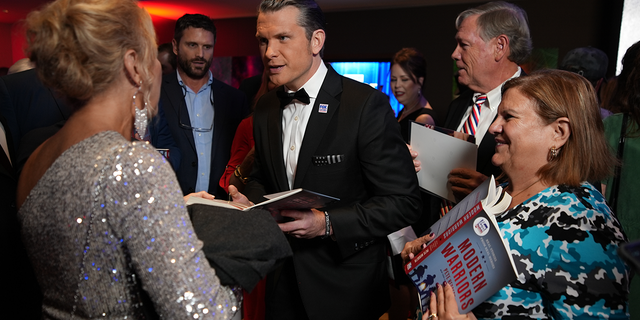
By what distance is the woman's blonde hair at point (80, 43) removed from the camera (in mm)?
955

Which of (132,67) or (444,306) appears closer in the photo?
(132,67)

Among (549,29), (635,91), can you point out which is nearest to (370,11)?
(549,29)

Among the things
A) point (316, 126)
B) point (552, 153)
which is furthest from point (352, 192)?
point (552, 153)

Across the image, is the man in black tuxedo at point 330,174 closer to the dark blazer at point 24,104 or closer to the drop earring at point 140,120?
the drop earring at point 140,120

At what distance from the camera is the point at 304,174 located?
178 cm

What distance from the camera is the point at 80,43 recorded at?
0.95 metres

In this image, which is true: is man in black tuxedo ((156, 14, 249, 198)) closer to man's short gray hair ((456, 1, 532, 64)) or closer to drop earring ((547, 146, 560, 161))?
man's short gray hair ((456, 1, 532, 64))

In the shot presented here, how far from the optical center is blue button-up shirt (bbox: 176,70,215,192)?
11.1ft

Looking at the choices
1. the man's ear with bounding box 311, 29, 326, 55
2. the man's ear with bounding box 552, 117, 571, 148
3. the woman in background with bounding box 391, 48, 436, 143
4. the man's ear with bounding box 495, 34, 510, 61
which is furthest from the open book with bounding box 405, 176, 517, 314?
the woman in background with bounding box 391, 48, 436, 143

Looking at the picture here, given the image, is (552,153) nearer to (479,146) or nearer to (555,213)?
(555,213)

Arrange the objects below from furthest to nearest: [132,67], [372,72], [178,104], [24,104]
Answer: [372,72] < [178,104] < [24,104] < [132,67]

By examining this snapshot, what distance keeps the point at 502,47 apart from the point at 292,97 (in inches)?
46.6

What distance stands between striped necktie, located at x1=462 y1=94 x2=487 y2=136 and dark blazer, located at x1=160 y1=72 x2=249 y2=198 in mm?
1931

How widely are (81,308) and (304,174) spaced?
95 centimetres
